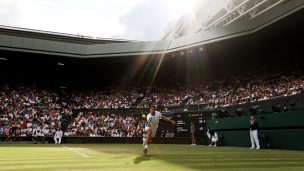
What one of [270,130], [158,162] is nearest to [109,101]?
[270,130]

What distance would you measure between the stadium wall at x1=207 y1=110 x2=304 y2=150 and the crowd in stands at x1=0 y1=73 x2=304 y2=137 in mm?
4659

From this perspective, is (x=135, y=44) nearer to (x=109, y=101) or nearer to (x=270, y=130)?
(x=109, y=101)

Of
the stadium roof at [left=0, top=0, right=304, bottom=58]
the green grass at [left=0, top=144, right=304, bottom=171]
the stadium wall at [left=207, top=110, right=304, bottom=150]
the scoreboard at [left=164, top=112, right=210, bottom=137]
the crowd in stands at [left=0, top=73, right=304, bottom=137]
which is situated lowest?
the green grass at [left=0, top=144, right=304, bottom=171]

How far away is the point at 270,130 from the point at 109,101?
26.8 meters

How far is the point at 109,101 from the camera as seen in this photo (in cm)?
4588

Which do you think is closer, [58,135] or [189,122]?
[189,122]

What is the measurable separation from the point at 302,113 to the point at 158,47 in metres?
25.8

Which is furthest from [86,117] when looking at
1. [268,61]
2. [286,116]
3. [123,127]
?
[286,116]

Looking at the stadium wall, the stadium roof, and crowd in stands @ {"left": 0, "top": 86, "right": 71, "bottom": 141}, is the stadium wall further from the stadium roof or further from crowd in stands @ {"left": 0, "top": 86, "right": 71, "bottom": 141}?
crowd in stands @ {"left": 0, "top": 86, "right": 71, "bottom": 141}

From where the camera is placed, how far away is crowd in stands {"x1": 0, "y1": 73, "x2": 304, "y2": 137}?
1393 inches

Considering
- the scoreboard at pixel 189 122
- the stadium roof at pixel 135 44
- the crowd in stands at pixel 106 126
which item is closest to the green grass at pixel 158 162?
the scoreboard at pixel 189 122

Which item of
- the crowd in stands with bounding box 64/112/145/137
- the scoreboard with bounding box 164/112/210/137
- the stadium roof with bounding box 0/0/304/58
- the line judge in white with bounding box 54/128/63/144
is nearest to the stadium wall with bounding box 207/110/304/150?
the scoreboard with bounding box 164/112/210/137

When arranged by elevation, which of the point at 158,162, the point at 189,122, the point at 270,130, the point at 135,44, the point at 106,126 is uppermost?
the point at 135,44

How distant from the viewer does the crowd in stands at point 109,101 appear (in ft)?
116
